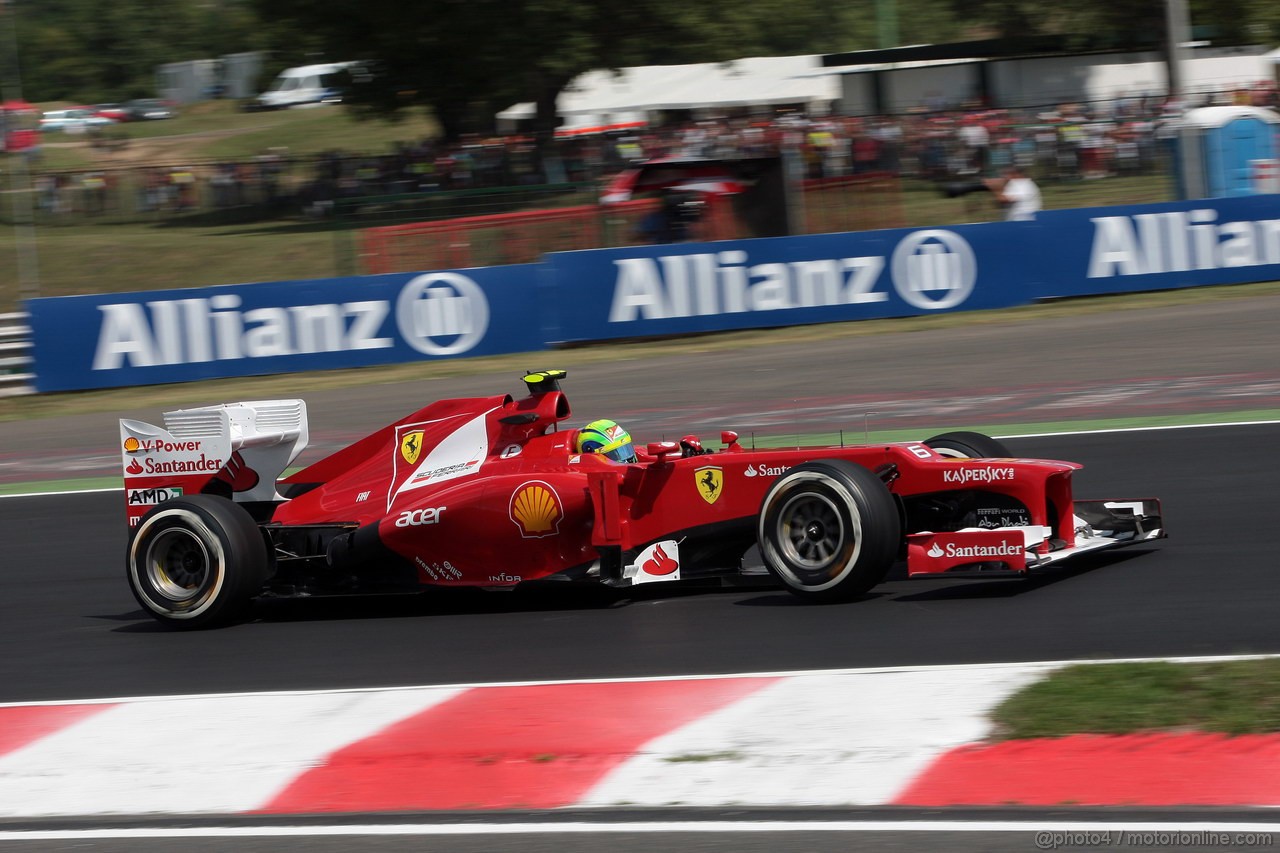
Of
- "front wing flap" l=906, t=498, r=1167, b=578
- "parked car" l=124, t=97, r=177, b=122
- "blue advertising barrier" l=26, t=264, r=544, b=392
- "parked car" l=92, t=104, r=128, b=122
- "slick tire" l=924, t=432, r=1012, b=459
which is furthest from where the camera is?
"parked car" l=124, t=97, r=177, b=122

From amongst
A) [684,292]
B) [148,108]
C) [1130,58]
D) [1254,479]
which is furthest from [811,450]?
[148,108]

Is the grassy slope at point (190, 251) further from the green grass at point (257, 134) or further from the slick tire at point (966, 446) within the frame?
the green grass at point (257, 134)

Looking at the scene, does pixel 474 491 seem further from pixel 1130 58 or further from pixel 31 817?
pixel 1130 58

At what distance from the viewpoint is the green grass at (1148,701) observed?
5.00m

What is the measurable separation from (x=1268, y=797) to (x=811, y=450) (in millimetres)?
3176

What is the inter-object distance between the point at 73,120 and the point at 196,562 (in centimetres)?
5898

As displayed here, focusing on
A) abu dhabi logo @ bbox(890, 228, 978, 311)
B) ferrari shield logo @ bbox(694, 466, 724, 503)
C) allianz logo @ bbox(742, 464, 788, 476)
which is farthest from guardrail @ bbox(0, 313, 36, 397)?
allianz logo @ bbox(742, 464, 788, 476)

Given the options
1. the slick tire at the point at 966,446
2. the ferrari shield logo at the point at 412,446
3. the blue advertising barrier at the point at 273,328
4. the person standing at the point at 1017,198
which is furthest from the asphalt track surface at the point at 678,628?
the person standing at the point at 1017,198

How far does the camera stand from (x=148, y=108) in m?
68.6

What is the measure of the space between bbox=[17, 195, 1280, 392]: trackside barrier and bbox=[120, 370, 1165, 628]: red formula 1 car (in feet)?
34.3

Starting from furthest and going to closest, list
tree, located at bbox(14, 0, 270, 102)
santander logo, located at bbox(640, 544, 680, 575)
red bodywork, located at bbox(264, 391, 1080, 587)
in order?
1. tree, located at bbox(14, 0, 270, 102)
2. santander logo, located at bbox(640, 544, 680, 575)
3. red bodywork, located at bbox(264, 391, 1080, 587)

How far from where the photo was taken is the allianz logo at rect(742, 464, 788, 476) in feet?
23.5

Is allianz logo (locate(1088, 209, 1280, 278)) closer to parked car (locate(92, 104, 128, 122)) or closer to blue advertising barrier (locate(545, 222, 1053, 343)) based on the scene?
blue advertising barrier (locate(545, 222, 1053, 343))

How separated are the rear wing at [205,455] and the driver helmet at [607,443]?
1.71 meters
